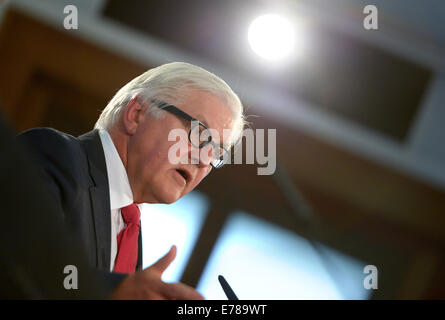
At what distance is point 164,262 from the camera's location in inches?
19.3

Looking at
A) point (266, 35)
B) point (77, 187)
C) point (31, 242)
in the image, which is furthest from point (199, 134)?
point (266, 35)

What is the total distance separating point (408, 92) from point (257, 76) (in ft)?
2.11

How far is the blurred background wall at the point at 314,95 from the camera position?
2152 mm

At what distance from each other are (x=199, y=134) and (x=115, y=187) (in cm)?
10

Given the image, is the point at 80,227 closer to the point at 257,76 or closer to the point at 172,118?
the point at 172,118

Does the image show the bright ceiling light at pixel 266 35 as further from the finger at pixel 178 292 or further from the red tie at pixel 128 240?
the finger at pixel 178 292

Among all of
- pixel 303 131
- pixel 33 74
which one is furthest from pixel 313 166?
pixel 33 74

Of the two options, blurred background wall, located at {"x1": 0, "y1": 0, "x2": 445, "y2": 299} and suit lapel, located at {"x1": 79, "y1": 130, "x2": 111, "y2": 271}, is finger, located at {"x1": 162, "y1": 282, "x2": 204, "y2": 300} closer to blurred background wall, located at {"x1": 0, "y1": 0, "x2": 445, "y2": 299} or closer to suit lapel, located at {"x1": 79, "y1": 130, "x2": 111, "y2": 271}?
suit lapel, located at {"x1": 79, "y1": 130, "x2": 111, "y2": 271}

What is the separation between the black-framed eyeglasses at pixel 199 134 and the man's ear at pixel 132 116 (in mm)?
18

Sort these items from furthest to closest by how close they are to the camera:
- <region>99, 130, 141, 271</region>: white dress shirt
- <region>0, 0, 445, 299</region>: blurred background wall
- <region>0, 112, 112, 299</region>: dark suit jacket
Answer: <region>0, 0, 445, 299</region>: blurred background wall
<region>99, 130, 141, 271</region>: white dress shirt
<region>0, 112, 112, 299</region>: dark suit jacket

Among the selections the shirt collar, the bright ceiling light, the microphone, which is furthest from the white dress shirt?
the bright ceiling light

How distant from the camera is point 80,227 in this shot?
0.56m

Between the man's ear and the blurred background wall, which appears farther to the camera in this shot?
the blurred background wall

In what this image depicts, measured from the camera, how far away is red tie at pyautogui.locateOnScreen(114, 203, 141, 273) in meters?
0.63
